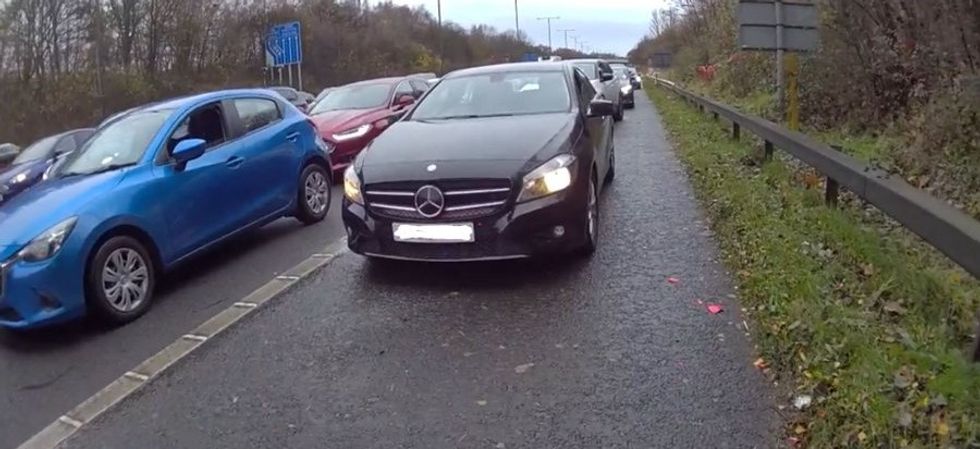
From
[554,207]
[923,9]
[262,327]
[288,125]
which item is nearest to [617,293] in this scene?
[554,207]

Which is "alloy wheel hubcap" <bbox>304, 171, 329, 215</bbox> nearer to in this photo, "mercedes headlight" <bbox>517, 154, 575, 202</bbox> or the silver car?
"mercedes headlight" <bbox>517, 154, 575, 202</bbox>

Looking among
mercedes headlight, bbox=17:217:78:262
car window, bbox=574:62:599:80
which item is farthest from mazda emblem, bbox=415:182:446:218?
car window, bbox=574:62:599:80

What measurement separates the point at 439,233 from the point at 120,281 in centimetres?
219

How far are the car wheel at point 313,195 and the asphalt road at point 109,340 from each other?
0.68 meters

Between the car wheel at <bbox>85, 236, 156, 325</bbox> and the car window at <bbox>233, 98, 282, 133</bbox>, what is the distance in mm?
1944

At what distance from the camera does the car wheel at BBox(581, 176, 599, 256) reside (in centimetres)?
593

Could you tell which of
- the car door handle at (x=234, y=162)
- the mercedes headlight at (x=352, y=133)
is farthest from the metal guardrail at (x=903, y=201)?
the mercedes headlight at (x=352, y=133)

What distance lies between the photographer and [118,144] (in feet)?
20.8

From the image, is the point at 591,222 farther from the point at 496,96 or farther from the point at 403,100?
the point at 403,100

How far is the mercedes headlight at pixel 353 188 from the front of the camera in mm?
5712

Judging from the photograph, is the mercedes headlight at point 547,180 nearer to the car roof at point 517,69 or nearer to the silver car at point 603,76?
the car roof at point 517,69

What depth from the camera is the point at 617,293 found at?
17.4ft

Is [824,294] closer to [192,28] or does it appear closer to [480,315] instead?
[480,315]

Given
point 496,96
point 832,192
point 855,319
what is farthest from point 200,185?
point 832,192
